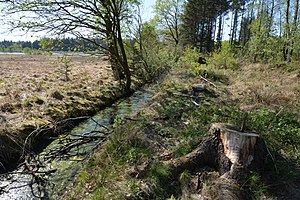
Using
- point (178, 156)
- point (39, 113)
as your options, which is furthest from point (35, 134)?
point (178, 156)

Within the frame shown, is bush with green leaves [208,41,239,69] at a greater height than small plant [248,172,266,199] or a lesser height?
greater

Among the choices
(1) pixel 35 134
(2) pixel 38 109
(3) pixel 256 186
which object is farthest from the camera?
(2) pixel 38 109

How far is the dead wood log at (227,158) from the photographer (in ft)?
10.4

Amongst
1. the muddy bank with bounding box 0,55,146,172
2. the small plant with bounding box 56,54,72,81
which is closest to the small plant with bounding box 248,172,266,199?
the muddy bank with bounding box 0,55,146,172

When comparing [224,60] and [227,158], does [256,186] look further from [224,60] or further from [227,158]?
[224,60]

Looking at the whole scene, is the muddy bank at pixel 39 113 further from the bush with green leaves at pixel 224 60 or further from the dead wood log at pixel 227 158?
the bush with green leaves at pixel 224 60

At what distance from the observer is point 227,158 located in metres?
3.42

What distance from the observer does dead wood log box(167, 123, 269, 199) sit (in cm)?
316

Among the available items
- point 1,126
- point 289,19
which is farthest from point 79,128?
point 289,19

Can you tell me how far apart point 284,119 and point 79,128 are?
20.2 ft

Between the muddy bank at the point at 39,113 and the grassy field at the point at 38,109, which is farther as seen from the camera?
the grassy field at the point at 38,109

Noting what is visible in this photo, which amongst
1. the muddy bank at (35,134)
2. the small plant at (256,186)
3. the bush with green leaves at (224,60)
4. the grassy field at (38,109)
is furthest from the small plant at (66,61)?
the bush with green leaves at (224,60)

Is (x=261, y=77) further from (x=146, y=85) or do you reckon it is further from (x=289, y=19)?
(x=289, y=19)

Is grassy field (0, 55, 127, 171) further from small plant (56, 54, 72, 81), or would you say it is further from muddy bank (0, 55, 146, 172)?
small plant (56, 54, 72, 81)
